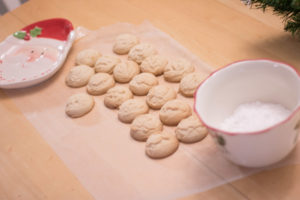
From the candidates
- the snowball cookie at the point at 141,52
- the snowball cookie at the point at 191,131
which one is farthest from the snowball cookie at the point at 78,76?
the snowball cookie at the point at 191,131

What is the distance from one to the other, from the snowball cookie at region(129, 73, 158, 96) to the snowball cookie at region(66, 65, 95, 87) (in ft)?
0.47

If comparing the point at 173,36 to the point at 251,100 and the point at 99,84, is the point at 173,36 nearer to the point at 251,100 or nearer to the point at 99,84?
the point at 99,84

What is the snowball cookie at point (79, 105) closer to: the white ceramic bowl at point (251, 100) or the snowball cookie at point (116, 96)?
the snowball cookie at point (116, 96)

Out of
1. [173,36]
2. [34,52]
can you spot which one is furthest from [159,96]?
[34,52]

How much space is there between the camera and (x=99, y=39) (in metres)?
1.20

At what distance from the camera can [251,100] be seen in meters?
0.76

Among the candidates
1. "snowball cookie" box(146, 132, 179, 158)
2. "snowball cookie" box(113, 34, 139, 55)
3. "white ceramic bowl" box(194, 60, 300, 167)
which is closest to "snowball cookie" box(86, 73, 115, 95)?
"snowball cookie" box(113, 34, 139, 55)

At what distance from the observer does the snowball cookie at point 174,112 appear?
869mm

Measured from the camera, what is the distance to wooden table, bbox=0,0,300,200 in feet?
2.39

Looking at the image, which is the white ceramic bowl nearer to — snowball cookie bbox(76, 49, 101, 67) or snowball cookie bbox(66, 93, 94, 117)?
snowball cookie bbox(66, 93, 94, 117)

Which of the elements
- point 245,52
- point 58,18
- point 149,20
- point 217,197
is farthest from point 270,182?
point 58,18

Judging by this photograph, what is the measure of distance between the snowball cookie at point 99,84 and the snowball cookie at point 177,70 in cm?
16

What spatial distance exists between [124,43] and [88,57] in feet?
0.38

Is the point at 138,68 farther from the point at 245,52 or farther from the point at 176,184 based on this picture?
the point at 176,184
